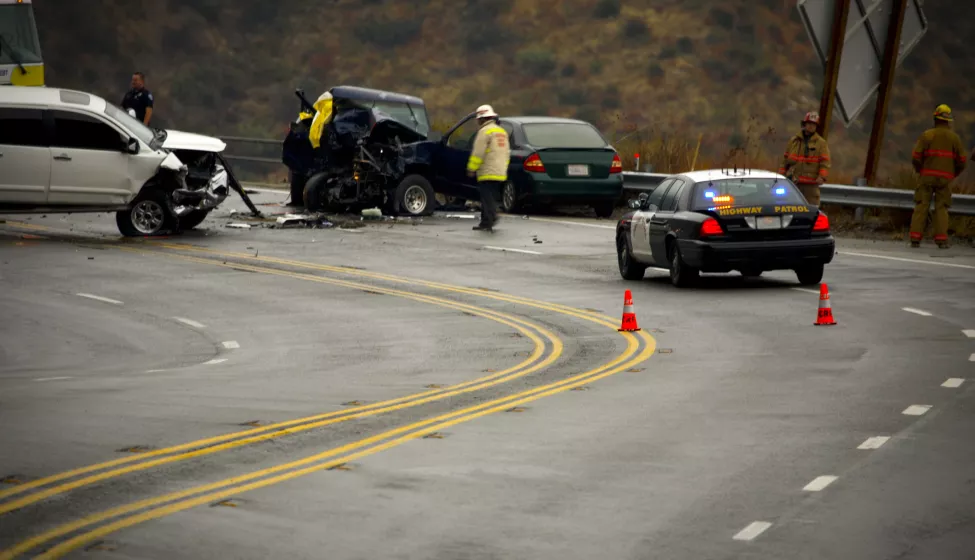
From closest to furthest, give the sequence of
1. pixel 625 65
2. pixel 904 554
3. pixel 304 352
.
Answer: pixel 904 554 < pixel 304 352 < pixel 625 65

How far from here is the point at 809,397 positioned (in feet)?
38.7

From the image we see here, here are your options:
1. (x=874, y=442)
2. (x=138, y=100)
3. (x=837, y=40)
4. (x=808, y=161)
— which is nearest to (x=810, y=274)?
(x=808, y=161)

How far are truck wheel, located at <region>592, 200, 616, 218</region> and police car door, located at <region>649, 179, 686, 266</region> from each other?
9.81m

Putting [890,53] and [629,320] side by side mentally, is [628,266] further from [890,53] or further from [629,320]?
[890,53]

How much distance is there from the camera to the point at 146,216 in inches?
999

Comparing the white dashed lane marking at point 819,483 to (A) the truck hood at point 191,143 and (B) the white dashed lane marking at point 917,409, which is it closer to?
(B) the white dashed lane marking at point 917,409

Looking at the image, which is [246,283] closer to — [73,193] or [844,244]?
[73,193]

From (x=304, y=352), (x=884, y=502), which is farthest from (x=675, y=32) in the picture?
(x=884, y=502)

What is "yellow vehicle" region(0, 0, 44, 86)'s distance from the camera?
30.7 m

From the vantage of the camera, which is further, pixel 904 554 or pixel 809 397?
pixel 809 397

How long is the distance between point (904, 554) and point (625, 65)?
68.6m

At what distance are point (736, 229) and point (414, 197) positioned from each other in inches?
444

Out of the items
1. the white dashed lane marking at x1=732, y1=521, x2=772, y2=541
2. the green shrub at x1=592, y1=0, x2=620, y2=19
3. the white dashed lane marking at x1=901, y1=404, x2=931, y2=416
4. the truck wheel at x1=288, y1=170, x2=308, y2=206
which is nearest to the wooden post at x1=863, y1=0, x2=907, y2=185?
the truck wheel at x1=288, y1=170, x2=308, y2=206

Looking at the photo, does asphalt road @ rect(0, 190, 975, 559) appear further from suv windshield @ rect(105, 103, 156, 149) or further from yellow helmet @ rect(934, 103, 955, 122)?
suv windshield @ rect(105, 103, 156, 149)
